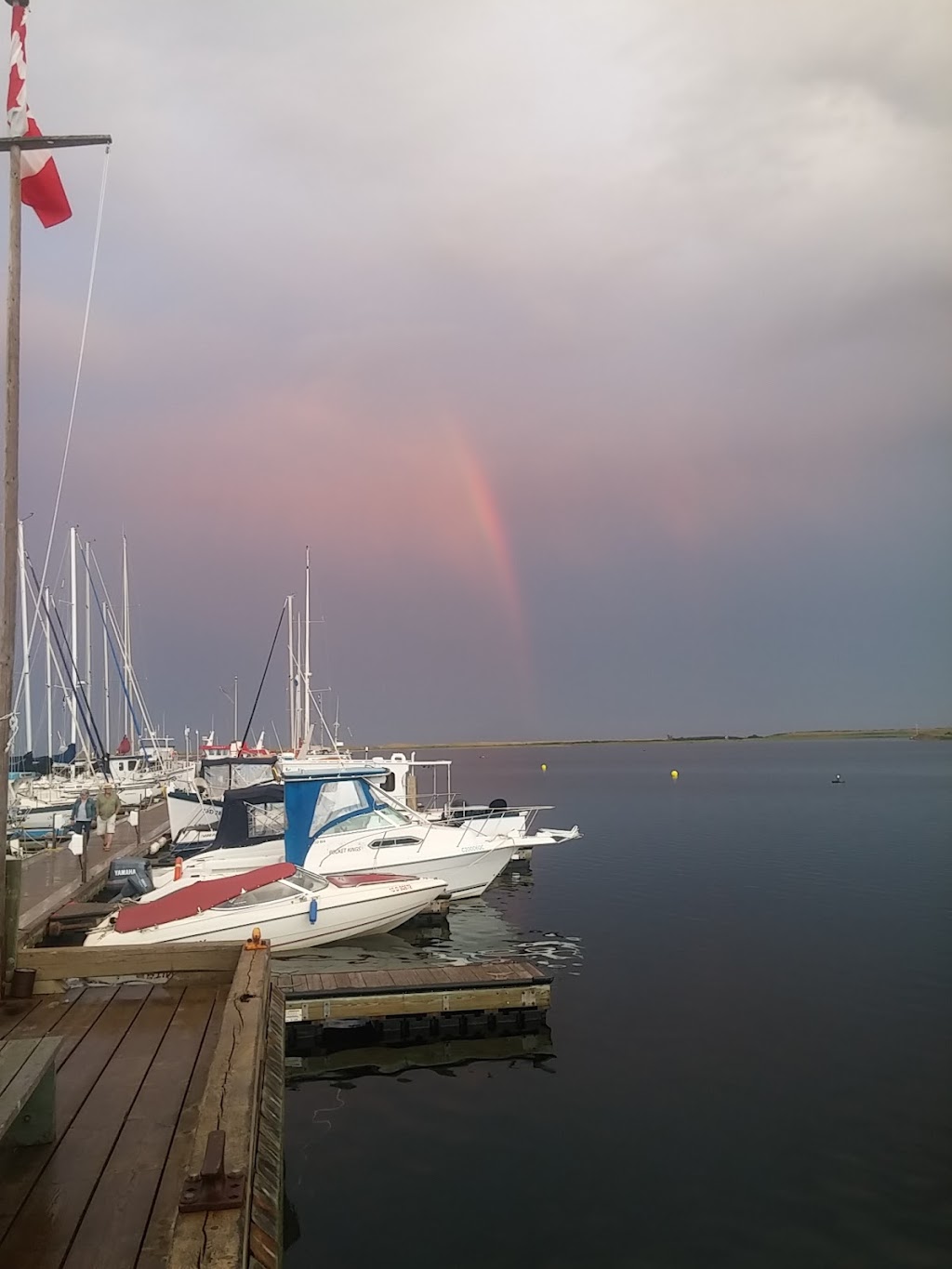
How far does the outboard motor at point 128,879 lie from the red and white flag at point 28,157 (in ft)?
47.8

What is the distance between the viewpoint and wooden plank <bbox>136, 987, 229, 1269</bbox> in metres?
4.18

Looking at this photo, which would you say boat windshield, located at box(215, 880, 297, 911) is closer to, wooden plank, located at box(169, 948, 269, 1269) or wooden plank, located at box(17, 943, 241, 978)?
wooden plank, located at box(17, 943, 241, 978)


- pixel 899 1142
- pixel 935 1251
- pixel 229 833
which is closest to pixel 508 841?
pixel 229 833

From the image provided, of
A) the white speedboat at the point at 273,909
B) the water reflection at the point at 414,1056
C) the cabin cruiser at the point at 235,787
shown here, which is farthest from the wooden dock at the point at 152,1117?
the cabin cruiser at the point at 235,787

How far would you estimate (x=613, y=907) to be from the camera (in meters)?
25.7

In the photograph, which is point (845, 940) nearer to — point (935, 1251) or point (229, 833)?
point (935, 1251)

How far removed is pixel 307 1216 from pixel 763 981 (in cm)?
1118

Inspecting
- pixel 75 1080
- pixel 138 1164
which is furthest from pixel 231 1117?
pixel 75 1080

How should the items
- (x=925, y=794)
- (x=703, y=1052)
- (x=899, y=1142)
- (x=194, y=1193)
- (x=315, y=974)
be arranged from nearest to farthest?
(x=194, y=1193), (x=899, y=1142), (x=703, y=1052), (x=315, y=974), (x=925, y=794)

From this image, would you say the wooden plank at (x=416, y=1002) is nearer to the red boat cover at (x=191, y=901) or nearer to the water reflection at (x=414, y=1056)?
the water reflection at (x=414, y=1056)

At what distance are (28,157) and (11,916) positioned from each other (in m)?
6.55

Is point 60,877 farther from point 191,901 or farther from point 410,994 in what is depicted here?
point 410,994

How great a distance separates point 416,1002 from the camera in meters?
13.2

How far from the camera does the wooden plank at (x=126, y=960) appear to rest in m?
7.69
